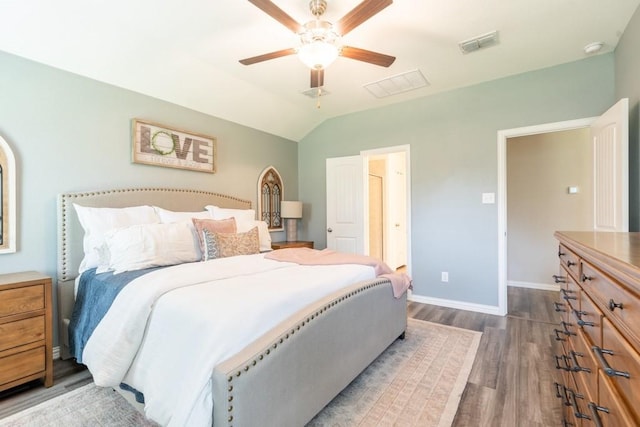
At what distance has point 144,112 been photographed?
3.05m

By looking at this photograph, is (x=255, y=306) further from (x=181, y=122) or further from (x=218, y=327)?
(x=181, y=122)

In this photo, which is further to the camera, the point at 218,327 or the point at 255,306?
the point at 255,306

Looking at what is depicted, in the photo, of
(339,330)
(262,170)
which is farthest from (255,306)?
(262,170)

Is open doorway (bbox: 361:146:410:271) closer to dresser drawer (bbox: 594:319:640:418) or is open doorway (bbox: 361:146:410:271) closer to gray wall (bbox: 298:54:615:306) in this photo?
gray wall (bbox: 298:54:615:306)

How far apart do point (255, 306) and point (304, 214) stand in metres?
3.62

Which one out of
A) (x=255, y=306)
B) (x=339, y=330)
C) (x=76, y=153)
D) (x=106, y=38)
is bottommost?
(x=339, y=330)

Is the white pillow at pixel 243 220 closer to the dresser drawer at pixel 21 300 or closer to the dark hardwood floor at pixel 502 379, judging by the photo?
the dresser drawer at pixel 21 300

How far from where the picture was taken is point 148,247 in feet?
7.38

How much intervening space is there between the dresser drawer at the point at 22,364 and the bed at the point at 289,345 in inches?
14.5

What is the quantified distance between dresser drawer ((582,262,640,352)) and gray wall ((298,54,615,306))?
8.62ft

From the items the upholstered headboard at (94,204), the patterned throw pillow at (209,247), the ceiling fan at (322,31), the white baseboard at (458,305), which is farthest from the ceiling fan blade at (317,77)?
the white baseboard at (458,305)

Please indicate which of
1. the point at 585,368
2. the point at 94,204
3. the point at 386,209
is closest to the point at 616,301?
the point at 585,368

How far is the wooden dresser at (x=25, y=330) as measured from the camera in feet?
6.11

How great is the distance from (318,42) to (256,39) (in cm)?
86
